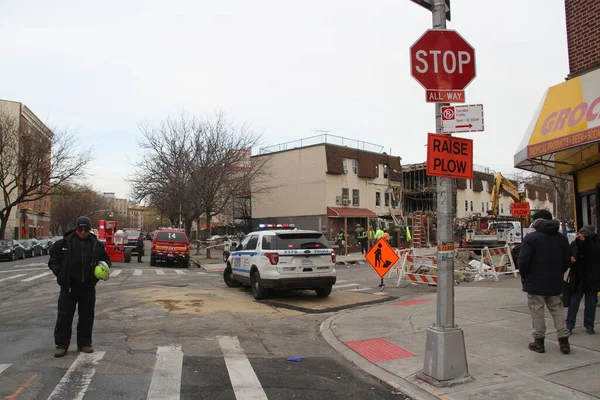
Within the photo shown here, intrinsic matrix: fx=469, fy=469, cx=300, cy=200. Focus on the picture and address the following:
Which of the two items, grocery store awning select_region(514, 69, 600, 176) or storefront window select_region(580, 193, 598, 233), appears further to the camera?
storefront window select_region(580, 193, 598, 233)

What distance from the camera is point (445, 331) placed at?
5191 mm

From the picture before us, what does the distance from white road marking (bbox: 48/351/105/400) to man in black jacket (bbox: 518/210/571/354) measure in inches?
214

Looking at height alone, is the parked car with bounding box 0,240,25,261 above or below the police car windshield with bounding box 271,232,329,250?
below

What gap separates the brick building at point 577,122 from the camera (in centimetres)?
820

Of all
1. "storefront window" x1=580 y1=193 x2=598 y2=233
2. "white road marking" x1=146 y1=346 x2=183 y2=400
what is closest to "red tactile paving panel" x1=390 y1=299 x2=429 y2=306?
Result: "storefront window" x1=580 y1=193 x2=598 y2=233

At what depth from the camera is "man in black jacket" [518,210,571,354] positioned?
19.5ft

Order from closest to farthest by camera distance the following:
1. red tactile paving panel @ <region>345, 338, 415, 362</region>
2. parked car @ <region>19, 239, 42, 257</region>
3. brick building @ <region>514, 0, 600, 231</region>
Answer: red tactile paving panel @ <region>345, 338, 415, 362</region> < brick building @ <region>514, 0, 600, 231</region> < parked car @ <region>19, 239, 42, 257</region>

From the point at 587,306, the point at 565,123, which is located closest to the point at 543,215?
the point at 587,306

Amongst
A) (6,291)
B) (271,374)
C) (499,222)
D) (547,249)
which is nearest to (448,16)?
(547,249)

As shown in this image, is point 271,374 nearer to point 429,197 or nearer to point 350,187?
point 350,187

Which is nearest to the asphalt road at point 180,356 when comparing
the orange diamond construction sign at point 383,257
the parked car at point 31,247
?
the orange diamond construction sign at point 383,257

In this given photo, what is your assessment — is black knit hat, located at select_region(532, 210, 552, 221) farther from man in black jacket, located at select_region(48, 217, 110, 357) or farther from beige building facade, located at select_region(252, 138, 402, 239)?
beige building facade, located at select_region(252, 138, 402, 239)

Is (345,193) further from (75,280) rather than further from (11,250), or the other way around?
(75,280)

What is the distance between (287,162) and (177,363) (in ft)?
116
